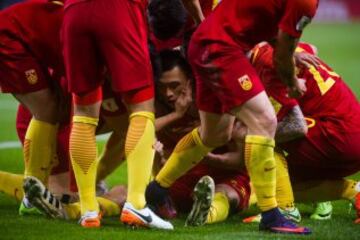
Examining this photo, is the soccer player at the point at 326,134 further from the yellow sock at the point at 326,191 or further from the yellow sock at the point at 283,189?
the yellow sock at the point at 283,189

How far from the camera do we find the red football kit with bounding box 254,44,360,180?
6.64 metres

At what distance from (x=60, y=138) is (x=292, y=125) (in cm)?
184

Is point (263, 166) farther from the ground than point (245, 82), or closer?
closer

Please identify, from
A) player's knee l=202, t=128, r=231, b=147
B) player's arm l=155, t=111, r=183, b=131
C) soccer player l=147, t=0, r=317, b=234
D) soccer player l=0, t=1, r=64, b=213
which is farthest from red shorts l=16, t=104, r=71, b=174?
soccer player l=147, t=0, r=317, b=234

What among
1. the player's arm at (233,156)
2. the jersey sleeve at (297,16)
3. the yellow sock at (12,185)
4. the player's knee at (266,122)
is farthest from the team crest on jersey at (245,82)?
the yellow sock at (12,185)

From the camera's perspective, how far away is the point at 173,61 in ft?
22.4

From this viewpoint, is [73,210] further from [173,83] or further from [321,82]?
[321,82]

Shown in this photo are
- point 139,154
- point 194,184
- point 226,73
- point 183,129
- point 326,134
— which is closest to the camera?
point 226,73

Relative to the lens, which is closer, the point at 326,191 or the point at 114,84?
the point at 114,84

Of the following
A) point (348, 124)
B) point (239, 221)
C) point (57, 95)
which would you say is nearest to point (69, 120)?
point (57, 95)

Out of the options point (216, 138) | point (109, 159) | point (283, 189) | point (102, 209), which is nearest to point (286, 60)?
point (216, 138)

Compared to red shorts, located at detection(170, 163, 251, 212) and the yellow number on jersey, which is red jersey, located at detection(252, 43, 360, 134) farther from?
red shorts, located at detection(170, 163, 251, 212)

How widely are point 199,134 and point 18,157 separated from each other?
11.5 feet

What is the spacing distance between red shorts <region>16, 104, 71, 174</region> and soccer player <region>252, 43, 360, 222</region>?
5.27ft
